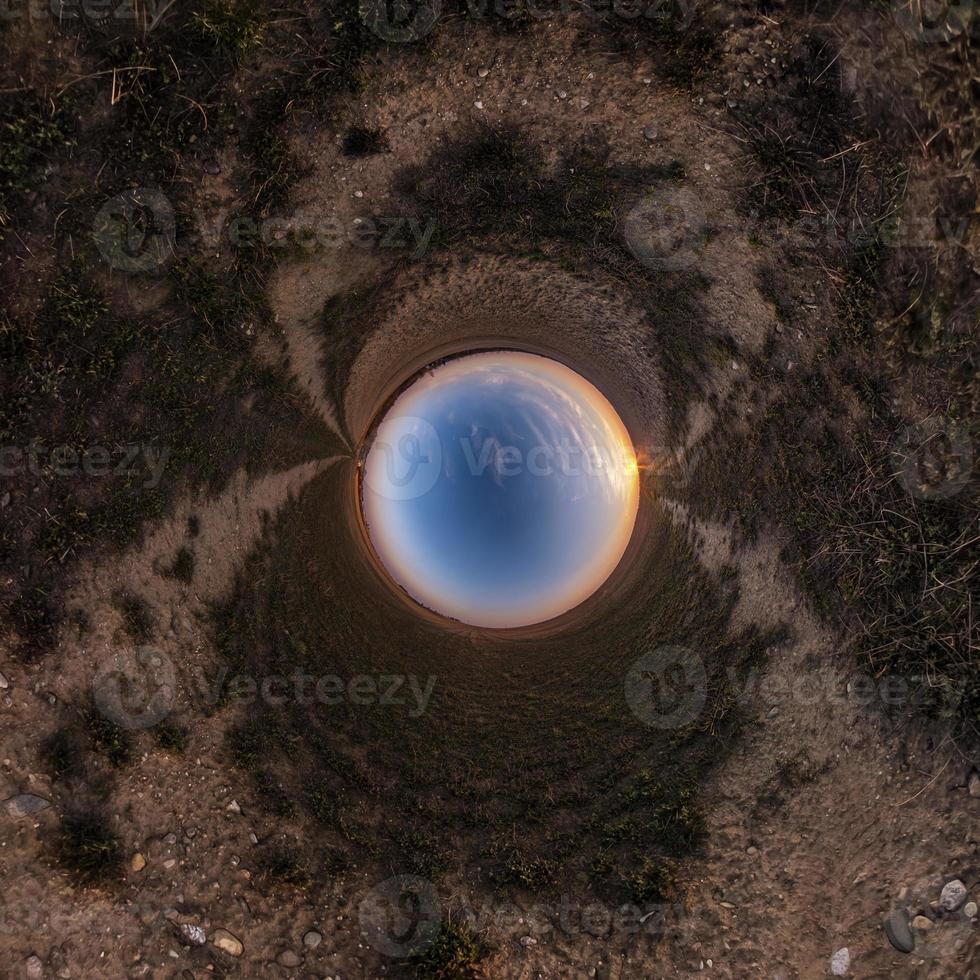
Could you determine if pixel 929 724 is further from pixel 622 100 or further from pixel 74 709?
pixel 74 709

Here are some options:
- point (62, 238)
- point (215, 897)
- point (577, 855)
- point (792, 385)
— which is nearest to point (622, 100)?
point (792, 385)

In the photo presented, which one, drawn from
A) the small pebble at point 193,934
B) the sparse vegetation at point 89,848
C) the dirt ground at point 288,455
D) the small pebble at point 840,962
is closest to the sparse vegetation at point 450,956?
the dirt ground at point 288,455

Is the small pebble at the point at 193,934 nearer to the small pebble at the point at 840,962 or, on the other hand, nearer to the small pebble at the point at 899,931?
the small pebble at the point at 840,962

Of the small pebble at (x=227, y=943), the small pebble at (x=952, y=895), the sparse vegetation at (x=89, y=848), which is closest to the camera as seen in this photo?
the sparse vegetation at (x=89, y=848)

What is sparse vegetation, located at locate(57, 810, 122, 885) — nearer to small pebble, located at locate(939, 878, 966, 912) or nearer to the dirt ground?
the dirt ground

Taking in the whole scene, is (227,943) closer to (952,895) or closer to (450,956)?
(450,956)

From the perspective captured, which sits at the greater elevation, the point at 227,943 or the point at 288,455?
the point at 288,455

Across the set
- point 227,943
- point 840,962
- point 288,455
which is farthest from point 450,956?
point 288,455

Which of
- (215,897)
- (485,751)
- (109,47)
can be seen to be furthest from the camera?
(485,751)
